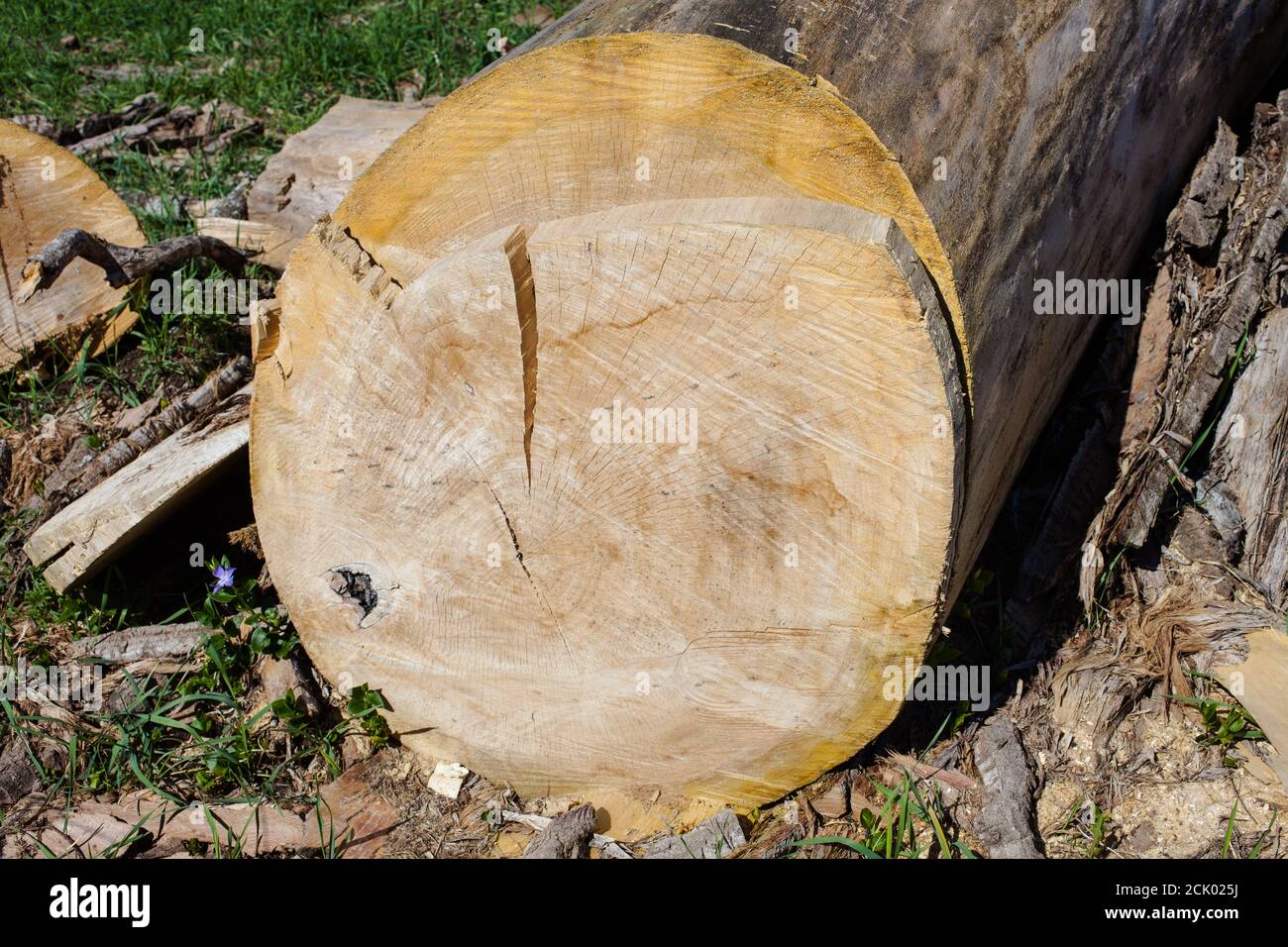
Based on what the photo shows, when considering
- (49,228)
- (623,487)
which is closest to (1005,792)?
(623,487)

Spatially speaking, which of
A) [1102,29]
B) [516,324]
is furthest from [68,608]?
[1102,29]

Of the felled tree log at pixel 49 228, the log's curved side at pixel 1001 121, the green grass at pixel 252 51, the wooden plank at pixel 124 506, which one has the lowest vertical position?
the wooden plank at pixel 124 506


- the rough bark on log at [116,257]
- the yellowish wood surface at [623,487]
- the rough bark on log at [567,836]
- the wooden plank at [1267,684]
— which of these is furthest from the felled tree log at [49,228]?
the wooden plank at [1267,684]

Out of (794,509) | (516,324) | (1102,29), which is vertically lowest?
(794,509)

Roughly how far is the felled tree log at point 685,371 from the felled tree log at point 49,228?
60.1 inches

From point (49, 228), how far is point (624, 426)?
2.55 meters

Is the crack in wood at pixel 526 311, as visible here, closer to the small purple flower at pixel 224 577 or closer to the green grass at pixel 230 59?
the small purple flower at pixel 224 577

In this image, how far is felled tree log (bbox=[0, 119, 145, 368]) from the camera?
3566 mm

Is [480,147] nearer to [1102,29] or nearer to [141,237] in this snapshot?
[1102,29]

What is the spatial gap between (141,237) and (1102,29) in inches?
119

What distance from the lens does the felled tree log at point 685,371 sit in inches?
77.8

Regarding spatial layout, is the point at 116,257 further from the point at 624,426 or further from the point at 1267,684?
the point at 1267,684

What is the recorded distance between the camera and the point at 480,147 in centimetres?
214

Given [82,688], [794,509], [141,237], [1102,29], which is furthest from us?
[141,237]
